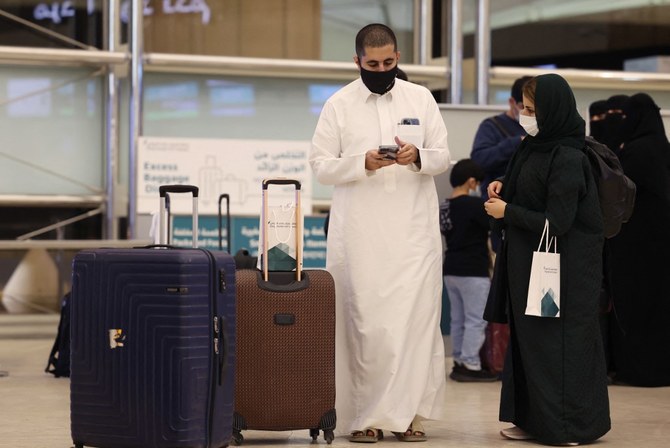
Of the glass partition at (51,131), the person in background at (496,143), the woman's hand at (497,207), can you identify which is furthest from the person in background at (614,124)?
the glass partition at (51,131)

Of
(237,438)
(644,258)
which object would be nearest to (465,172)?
(644,258)

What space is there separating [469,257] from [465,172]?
55cm

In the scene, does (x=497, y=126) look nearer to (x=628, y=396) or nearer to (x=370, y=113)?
(x=628, y=396)

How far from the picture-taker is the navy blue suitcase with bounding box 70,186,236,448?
473 centimetres

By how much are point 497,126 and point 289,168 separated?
4.02m

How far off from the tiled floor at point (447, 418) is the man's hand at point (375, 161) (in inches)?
46.9

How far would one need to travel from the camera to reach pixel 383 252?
18.6ft

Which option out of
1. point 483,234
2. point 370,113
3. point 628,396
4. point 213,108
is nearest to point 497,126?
point 483,234

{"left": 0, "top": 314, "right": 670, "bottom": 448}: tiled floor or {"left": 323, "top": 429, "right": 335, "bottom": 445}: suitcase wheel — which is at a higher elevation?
{"left": 323, "top": 429, "right": 335, "bottom": 445}: suitcase wheel

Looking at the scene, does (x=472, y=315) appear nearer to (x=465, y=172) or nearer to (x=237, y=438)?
(x=465, y=172)

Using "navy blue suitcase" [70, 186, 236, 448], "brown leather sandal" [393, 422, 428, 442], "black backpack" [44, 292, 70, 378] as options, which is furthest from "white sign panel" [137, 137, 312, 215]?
"navy blue suitcase" [70, 186, 236, 448]

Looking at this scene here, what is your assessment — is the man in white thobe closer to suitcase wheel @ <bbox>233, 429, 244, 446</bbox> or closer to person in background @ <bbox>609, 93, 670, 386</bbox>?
suitcase wheel @ <bbox>233, 429, 244, 446</bbox>

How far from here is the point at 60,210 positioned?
42.0ft

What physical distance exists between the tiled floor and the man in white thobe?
18 centimetres
